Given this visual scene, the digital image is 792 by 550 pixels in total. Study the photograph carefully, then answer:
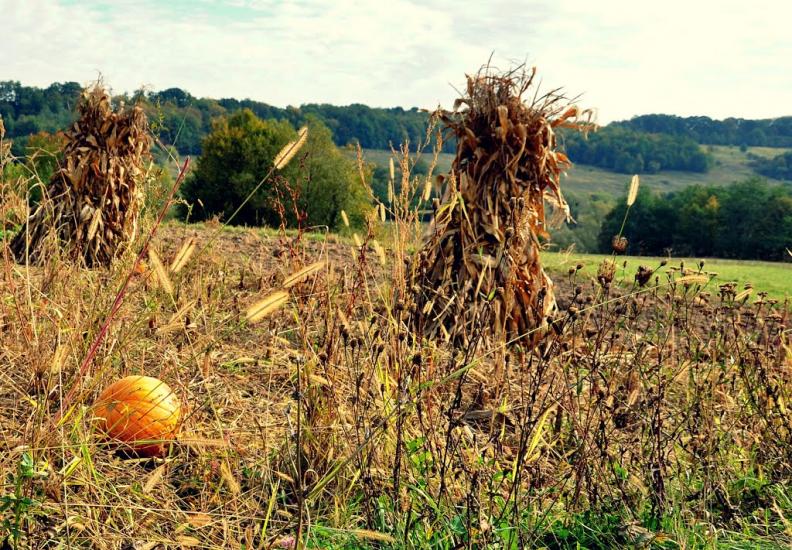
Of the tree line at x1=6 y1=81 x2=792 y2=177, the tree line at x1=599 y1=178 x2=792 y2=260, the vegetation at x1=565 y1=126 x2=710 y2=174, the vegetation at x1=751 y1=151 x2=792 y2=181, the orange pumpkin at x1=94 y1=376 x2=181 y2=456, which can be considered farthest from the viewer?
the vegetation at x1=751 y1=151 x2=792 y2=181

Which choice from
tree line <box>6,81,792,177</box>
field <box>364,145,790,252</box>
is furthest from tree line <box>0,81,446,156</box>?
field <box>364,145,790,252</box>

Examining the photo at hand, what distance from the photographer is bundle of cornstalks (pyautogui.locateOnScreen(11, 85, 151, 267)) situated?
703 centimetres

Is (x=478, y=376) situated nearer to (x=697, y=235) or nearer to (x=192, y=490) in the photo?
(x=192, y=490)

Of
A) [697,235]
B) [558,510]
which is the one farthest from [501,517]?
[697,235]

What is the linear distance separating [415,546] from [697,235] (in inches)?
1718

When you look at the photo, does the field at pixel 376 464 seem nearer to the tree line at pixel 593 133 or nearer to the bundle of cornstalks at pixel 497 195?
the bundle of cornstalks at pixel 497 195

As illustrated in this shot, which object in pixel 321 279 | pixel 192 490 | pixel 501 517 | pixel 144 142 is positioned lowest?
pixel 192 490

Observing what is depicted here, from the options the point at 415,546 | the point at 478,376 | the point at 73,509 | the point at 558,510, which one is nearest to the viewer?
the point at 415,546

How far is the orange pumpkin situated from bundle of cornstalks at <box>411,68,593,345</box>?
203 centimetres

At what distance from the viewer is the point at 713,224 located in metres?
40.8

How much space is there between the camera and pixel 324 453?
2.98 m

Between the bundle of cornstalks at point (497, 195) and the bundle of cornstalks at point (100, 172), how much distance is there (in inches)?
138

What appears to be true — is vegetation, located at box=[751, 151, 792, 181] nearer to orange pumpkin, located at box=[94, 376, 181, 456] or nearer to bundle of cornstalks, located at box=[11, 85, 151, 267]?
bundle of cornstalks, located at box=[11, 85, 151, 267]

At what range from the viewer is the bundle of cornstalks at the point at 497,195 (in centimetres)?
486
